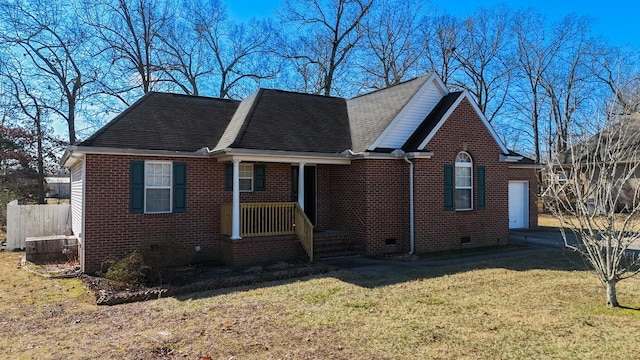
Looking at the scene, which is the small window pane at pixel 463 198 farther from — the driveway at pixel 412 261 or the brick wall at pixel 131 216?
the brick wall at pixel 131 216

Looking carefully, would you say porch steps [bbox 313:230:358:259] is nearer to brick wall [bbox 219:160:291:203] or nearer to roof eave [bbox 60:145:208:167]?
brick wall [bbox 219:160:291:203]

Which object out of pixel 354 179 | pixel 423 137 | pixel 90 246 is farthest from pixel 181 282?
pixel 423 137

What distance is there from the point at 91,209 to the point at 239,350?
716cm

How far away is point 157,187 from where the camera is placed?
11.6 meters

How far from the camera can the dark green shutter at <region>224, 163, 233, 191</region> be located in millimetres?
12703

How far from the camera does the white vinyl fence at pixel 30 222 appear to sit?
14984 mm

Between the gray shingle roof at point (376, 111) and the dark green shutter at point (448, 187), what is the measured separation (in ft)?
7.92

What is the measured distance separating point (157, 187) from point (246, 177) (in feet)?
8.57

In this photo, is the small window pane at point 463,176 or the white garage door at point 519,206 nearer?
the small window pane at point 463,176

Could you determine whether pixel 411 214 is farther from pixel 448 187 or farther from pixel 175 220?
pixel 175 220

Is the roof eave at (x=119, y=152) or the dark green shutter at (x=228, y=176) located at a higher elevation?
the roof eave at (x=119, y=152)

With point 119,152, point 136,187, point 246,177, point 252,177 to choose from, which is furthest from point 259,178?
point 119,152

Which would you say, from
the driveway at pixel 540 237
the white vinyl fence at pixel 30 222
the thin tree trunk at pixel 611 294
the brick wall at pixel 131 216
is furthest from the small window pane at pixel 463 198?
the white vinyl fence at pixel 30 222

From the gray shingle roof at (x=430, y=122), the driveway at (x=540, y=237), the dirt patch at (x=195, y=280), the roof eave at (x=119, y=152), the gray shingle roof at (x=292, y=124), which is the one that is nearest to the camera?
the dirt patch at (x=195, y=280)
